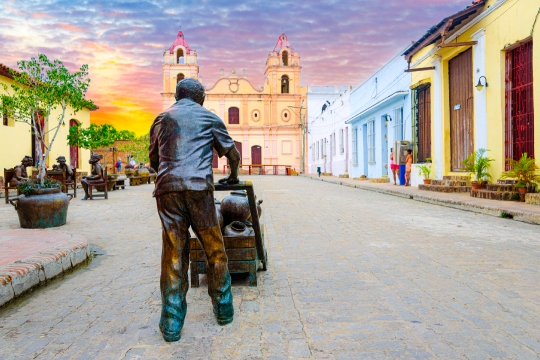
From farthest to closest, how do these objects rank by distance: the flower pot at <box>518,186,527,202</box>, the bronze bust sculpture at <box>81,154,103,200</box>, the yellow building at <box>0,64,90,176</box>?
the yellow building at <box>0,64,90,176</box>, the bronze bust sculpture at <box>81,154,103,200</box>, the flower pot at <box>518,186,527,202</box>

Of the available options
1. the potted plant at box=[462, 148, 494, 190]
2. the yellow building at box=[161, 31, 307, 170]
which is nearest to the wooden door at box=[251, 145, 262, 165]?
the yellow building at box=[161, 31, 307, 170]

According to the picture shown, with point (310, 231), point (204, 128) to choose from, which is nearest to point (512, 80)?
point (310, 231)

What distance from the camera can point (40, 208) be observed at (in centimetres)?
736

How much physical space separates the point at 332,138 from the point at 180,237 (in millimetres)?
33710

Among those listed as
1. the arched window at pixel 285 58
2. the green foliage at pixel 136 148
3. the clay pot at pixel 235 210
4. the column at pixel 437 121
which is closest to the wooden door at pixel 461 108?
the column at pixel 437 121

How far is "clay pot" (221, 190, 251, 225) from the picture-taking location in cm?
412

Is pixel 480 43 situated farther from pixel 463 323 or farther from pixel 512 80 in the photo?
pixel 463 323

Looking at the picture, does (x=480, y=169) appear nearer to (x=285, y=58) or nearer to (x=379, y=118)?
(x=379, y=118)

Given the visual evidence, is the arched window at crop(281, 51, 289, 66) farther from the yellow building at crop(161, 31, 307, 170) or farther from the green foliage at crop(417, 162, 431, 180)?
the green foliage at crop(417, 162, 431, 180)

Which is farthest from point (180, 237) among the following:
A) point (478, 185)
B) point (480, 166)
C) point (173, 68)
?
point (173, 68)

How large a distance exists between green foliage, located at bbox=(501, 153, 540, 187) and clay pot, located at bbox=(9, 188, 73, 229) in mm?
9033

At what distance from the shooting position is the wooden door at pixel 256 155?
1948 inches

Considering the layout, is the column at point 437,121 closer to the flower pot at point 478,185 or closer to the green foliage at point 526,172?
the flower pot at point 478,185

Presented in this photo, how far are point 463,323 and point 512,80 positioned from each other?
10249 millimetres
